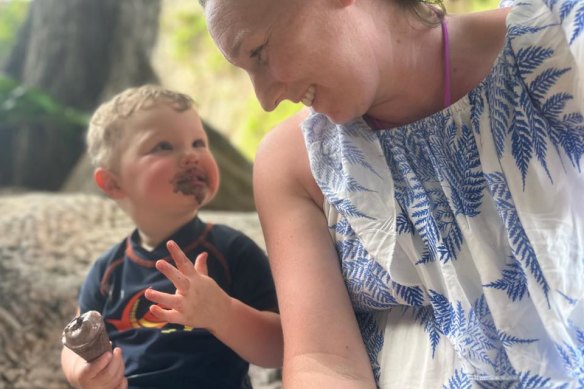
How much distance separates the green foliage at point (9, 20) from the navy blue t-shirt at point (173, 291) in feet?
9.70

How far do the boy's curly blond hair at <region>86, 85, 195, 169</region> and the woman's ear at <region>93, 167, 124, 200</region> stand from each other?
1 cm

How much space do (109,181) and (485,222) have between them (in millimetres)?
811

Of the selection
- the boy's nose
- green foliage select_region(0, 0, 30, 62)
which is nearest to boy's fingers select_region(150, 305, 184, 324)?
the boy's nose

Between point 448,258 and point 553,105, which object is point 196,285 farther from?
point 553,105

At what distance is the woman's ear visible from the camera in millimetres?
1447

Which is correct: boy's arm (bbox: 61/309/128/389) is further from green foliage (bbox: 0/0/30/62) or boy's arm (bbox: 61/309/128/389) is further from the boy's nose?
green foliage (bbox: 0/0/30/62)

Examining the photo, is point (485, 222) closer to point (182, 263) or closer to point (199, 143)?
point (182, 263)

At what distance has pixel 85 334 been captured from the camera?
1060mm

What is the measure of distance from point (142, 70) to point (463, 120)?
9.48ft

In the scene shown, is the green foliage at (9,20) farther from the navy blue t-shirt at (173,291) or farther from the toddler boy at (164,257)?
the navy blue t-shirt at (173,291)

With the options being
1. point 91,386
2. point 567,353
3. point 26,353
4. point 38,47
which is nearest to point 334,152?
point 567,353

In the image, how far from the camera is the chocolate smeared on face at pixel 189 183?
1.35 meters

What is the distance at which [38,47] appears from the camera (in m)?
3.72

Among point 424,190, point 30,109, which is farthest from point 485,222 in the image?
point 30,109
